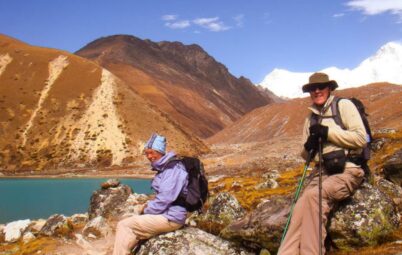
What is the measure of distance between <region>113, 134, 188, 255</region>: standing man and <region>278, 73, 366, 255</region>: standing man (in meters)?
2.44

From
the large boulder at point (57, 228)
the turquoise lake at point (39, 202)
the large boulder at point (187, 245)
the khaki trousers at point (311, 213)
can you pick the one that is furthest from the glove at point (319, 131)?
the turquoise lake at point (39, 202)

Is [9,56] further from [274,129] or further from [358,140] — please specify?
[358,140]

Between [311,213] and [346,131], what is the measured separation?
171 centimetres

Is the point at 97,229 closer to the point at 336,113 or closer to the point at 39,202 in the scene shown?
the point at 336,113

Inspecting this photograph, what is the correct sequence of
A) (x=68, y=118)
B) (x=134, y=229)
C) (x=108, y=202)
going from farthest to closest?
1. (x=68, y=118)
2. (x=108, y=202)
3. (x=134, y=229)

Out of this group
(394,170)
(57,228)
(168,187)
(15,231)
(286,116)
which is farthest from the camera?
(286,116)

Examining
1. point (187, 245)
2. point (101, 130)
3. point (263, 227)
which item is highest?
point (263, 227)

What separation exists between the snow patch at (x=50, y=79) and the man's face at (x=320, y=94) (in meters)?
103

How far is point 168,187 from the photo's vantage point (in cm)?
988

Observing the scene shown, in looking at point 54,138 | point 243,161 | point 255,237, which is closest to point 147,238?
point 255,237

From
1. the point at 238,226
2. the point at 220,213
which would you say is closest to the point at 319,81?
the point at 238,226

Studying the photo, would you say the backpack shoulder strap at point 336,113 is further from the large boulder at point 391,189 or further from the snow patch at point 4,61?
the snow patch at point 4,61

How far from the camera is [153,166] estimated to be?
10141 millimetres

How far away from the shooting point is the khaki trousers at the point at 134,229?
10.2 metres
